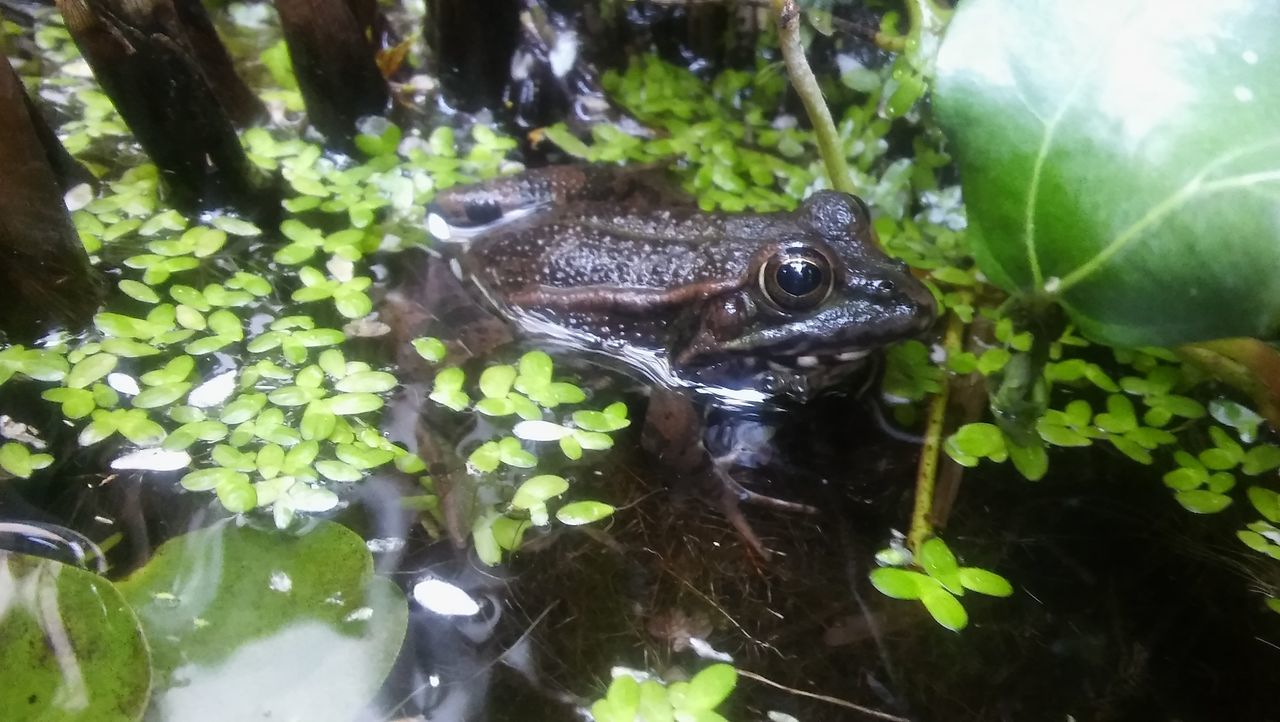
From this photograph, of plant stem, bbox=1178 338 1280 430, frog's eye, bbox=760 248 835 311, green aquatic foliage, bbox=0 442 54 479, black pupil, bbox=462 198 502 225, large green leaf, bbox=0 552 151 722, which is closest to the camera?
large green leaf, bbox=0 552 151 722

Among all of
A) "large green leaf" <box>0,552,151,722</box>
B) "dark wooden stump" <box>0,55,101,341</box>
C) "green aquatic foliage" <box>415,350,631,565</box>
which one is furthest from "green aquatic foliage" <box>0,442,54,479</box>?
"green aquatic foliage" <box>415,350,631,565</box>

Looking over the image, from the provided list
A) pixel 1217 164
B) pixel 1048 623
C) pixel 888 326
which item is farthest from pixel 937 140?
pixel 1048 623

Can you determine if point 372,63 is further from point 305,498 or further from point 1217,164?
point 1217,164

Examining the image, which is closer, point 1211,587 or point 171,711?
point 171,711

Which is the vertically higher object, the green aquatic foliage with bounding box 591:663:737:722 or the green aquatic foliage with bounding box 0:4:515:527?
the green aquatic foliage with bounding box 0:4:515:527

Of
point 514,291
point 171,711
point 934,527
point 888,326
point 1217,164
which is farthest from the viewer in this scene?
point 514,291

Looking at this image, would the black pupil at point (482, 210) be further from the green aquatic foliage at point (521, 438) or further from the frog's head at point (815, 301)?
the frog's head at point (815, 301)

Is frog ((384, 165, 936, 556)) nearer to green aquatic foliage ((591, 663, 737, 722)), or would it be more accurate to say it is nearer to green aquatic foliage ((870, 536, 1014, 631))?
green aquatic foliage ((870, 536, 1014, 631))
